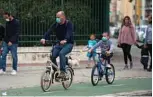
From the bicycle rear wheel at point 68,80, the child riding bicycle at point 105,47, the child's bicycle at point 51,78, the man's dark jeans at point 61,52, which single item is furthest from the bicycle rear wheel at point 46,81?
the child riding bicycle at point 105,47

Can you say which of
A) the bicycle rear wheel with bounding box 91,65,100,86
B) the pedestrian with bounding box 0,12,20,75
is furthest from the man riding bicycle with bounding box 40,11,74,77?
the pedestrian with bounding box 0,12,20,75

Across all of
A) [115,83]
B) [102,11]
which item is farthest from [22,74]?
[102,11]

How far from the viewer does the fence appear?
17703 mm

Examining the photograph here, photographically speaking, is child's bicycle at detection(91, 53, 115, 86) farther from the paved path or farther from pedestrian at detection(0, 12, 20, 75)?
pedestrian at detection(0, 12, 20, 75)

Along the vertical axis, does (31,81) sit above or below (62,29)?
below

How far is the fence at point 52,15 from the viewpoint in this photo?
58.1ft

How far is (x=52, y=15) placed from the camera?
18.0m

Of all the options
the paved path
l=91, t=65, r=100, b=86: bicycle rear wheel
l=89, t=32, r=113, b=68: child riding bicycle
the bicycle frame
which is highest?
l=89, t=32, r=113, b=68: child riding bicycle

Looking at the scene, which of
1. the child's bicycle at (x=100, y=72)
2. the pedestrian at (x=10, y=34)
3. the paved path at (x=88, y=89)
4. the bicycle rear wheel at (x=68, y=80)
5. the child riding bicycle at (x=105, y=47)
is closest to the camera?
the paved path at (x=88, y=89)

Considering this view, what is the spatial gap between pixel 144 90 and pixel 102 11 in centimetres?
821

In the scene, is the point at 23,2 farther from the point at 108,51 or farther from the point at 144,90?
the point at 144,90

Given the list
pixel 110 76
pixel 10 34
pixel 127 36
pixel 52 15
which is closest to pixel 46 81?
pixel 110 76

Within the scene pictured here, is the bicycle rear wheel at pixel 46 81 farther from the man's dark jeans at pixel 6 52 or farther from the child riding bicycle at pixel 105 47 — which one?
the man's dark jeans at pixel 6 52

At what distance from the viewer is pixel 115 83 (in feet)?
40.7
